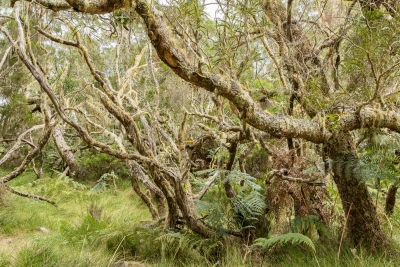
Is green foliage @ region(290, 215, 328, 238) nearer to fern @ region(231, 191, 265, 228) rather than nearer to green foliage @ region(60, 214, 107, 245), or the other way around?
fern @ region(231, 191, 265, 228)

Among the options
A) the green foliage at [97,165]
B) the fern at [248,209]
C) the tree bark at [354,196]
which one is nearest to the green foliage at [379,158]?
the tree bark at [354,196]

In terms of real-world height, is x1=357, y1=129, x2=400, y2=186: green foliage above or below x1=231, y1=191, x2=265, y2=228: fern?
above

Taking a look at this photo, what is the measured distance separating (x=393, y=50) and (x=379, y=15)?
649mm

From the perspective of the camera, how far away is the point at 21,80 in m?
8.93

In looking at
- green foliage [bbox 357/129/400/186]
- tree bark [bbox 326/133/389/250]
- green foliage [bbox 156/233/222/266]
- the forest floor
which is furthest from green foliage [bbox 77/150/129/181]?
green foliage [bbox 357/129/400/186]

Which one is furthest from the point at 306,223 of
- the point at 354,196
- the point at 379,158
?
the point at 379,158

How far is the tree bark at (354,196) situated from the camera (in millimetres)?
2678

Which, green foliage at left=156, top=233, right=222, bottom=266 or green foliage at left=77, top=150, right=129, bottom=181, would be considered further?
green foliage at left=77, top=150, right=129, bottom=181

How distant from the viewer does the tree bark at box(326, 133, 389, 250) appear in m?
2.68

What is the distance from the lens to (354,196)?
277 cm

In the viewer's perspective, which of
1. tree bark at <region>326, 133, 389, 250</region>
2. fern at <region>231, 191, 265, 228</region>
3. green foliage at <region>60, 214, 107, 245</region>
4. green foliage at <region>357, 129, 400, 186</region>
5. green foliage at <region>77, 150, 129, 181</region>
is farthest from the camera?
green foliage at <region>77, 150, 129, 181</region>

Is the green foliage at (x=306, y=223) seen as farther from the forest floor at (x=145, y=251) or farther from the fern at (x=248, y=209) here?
the fern at (x=248, y=209)

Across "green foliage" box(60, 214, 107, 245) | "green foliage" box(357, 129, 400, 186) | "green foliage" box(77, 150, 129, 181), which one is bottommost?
"green foliage" box(60, 214, 107, 245)

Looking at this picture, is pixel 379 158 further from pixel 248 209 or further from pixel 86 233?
pixel 86 233
